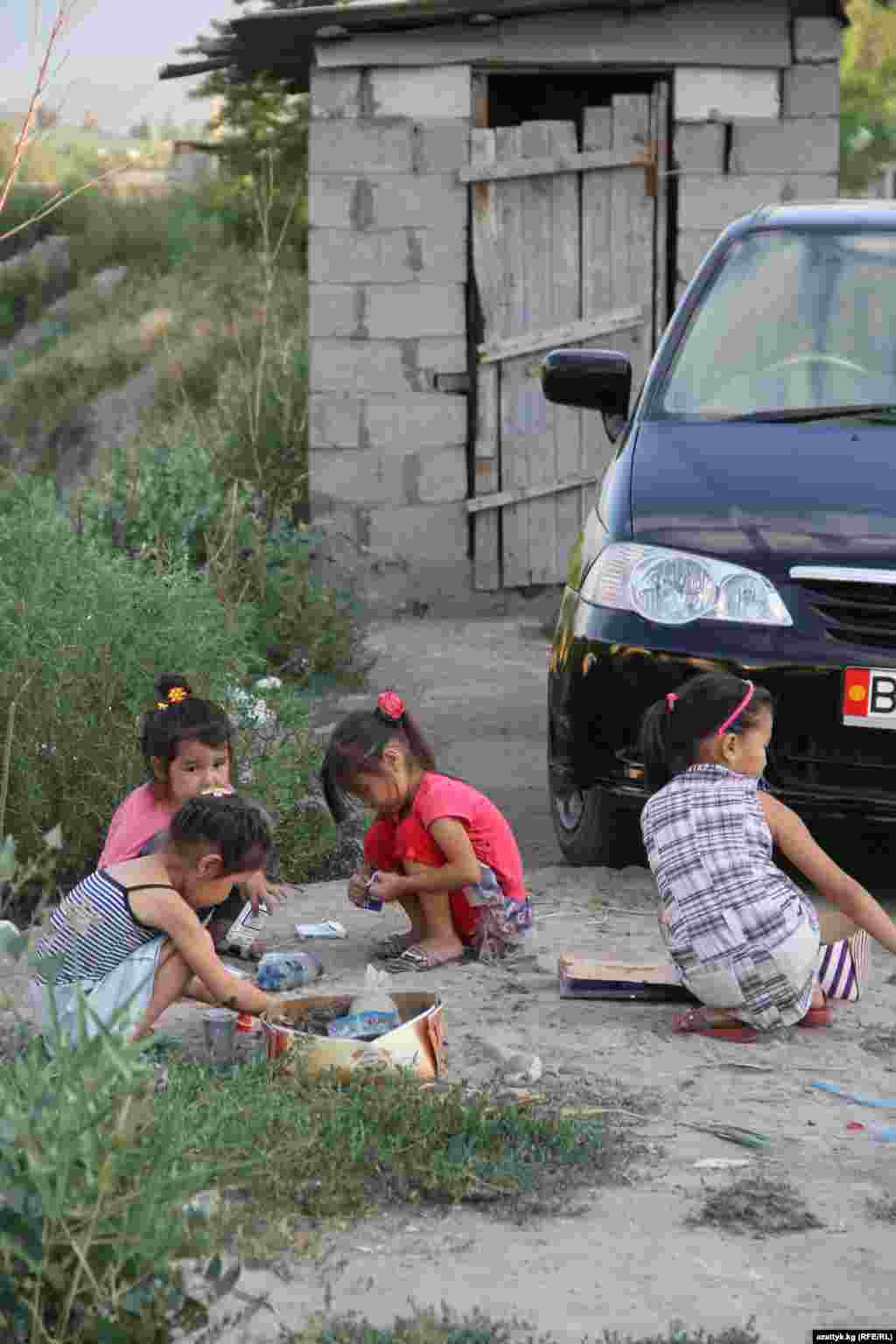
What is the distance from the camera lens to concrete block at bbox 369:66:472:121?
1049 centimetres

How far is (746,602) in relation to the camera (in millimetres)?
5336

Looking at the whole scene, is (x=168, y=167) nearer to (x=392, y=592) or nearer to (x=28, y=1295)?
(x=392, y=592)

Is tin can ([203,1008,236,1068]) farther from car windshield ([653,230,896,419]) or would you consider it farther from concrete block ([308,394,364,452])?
concrete block ([308,394,364,452])

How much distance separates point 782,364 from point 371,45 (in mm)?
4979

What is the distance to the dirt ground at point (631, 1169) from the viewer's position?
3.17 meters

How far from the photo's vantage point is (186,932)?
4.27 m

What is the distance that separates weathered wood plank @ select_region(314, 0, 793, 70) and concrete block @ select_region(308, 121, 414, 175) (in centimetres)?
39

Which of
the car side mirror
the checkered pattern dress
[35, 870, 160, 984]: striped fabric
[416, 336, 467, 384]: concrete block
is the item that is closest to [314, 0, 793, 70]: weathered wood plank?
[416, 336, 467, 384]: concrete block

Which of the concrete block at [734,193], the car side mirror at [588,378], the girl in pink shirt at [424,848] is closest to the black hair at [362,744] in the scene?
the girl in pink shirt at [424,848]

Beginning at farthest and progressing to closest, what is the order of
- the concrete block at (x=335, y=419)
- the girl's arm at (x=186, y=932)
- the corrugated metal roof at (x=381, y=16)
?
the concrete block at (x=335, y=419) → the corrugated metal roof at (x=381, y=16) → the girl's arm at (x=186, y=932)

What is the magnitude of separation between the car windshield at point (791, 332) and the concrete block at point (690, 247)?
4.38 m

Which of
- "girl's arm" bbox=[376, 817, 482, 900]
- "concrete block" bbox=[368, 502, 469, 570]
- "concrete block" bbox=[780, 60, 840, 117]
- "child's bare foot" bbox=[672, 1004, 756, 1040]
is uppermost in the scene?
"concrete block" bbox=[780, 60, 840, 117]

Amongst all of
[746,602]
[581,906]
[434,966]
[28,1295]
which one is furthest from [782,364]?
[28,1295]

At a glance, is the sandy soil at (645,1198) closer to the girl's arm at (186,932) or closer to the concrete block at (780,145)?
the girl's arm at (186,932)
